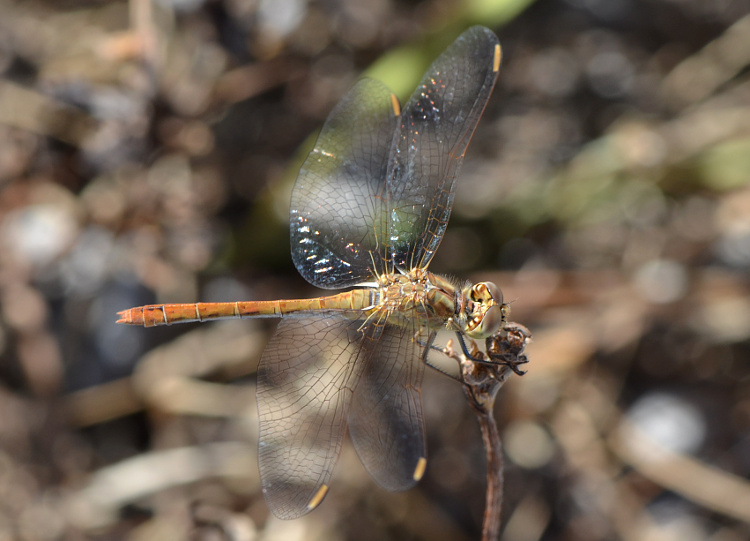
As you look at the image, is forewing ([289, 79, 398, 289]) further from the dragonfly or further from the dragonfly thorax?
the dragonfly thorax

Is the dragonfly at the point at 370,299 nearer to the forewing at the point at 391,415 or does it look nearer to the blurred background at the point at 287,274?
the forewing at the point at 391,415

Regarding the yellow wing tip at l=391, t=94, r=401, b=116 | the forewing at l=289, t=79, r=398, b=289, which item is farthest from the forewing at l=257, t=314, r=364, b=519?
the yellow wing tip at l=391, t=94, r=401, b=116

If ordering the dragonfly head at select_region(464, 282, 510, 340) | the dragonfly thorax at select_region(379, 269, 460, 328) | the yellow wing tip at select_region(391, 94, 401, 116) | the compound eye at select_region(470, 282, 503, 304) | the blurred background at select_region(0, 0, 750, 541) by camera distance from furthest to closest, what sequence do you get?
1. the blurred background at select_region(0, 0, 750, 541)
2. the yellow wing tip at select_region(391, 94, 401, 116)
3. the dragonfly thorax at select_region(379, 269, 460, 328)
4. the compound eye at select_region(470, 282, 503, 304)
5. the dragonfly head at select_region(464, 282, 510, 340)

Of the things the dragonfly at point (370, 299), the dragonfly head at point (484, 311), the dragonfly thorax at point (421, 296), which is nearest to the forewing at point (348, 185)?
the dragonfly at point (370, 299)

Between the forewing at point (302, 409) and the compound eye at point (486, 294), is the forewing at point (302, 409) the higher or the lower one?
the lower one

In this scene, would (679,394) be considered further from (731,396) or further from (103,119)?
(103,119)

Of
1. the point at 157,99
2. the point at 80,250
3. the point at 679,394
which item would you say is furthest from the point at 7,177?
the point at 679,394

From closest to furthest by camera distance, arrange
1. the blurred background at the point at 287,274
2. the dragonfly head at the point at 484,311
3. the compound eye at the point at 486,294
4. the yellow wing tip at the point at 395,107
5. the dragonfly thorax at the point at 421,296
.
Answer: the dragonfly head at the point at 484,311 → the compound eye at the point at 486,294 → the dragonfly thorax at the point at 421,296 → the yellow wing tip at the point at 395,107 → the blurred background at the point at 287,274

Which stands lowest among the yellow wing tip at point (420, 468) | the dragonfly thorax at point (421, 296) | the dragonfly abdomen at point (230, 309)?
the yellow wing tip at point (420, 468)
